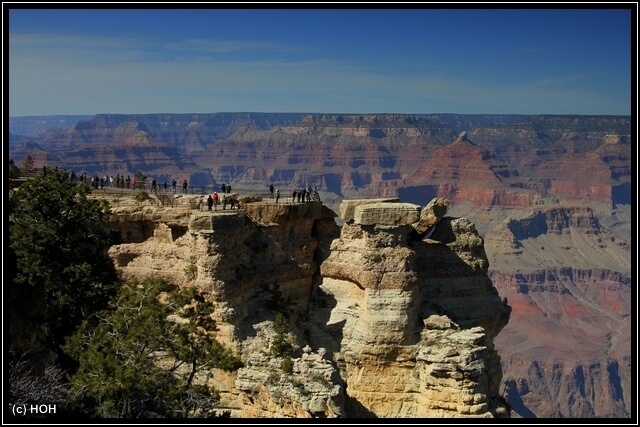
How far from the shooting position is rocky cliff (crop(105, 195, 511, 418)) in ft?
91.1

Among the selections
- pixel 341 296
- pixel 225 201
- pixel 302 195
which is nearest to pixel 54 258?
pixel 225 201

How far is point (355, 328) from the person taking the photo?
31078 mm

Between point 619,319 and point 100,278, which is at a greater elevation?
point 100,278

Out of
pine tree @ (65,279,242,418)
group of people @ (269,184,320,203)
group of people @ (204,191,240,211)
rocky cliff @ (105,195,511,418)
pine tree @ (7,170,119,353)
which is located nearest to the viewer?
pine tree @ (65,279,242,418)

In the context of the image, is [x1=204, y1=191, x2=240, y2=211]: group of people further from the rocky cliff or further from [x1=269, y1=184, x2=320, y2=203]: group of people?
[x1=269, y1=184, x2=320, y2=203]: group of people

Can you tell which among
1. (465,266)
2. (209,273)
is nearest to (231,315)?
(209,273)

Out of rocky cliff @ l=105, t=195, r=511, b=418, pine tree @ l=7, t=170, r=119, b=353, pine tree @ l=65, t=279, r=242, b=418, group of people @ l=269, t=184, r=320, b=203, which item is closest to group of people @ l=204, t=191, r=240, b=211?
rocky cliff @ l=105, t=195, r=511, b=418

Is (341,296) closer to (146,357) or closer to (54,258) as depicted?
(146,357)

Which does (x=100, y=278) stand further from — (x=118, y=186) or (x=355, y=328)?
(x=118, y=186)

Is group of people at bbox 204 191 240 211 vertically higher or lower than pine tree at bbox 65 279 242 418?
higher

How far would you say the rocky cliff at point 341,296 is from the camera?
27.8 meters

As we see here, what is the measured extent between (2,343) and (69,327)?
562 cm
